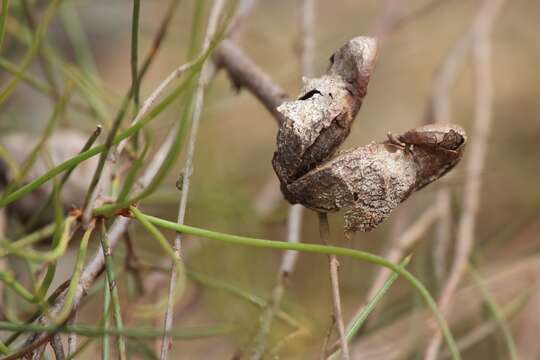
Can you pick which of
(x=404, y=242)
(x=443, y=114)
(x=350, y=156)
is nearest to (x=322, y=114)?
(x=350, y=156)

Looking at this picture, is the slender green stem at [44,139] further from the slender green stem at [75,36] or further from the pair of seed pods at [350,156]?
the slender green stem at [75,36]

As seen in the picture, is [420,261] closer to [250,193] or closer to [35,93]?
[250,193]

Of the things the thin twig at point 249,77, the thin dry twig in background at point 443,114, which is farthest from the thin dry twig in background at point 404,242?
the thin twig at point 249,77

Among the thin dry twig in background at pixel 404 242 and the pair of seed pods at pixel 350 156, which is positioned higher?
the thin dry twig in background at pixel 404 242

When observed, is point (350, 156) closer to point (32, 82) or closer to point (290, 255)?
point (290, 255)

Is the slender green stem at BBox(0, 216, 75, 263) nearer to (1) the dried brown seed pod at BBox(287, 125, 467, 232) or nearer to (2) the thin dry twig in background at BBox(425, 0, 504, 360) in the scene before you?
(1) the dried brown seed pod at BBox(287, 125, 467, 232)

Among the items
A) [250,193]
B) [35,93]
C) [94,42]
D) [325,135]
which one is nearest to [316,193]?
[325,135]

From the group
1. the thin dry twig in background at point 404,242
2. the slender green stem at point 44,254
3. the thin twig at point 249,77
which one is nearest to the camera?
the slender green stem at point 44,254
